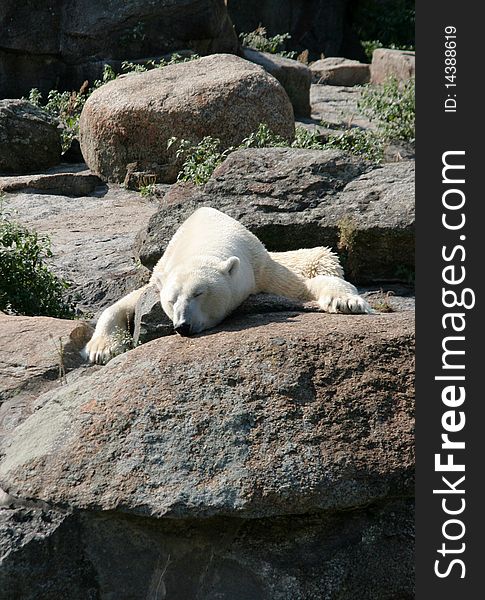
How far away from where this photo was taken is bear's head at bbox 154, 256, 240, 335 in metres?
4.72

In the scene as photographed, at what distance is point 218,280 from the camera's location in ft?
16.1

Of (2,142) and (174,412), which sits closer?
(174,412)

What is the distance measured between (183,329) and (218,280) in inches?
15.0

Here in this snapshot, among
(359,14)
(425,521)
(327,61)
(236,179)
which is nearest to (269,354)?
(425,521)

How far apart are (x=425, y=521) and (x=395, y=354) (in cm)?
98

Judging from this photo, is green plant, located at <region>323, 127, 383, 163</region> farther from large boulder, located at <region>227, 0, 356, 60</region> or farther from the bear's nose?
large boulder, located at <region>227, 0, 356, 60</region>

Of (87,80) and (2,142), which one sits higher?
(87,80)

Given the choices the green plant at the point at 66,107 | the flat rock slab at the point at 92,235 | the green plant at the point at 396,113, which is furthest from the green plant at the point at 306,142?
the green plant at the point at 66,107

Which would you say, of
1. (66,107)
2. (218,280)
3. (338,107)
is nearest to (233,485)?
(218,280)

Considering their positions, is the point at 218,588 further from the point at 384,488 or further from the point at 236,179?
the point at 236,179

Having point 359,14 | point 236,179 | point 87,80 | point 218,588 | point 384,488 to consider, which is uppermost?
point 359,14

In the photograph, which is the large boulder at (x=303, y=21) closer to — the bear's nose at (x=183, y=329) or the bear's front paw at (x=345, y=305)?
the bear's front paw at (x=345, y=305)

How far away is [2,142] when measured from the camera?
37.4 ft

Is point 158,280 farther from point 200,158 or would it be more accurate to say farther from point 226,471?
point 200,158
